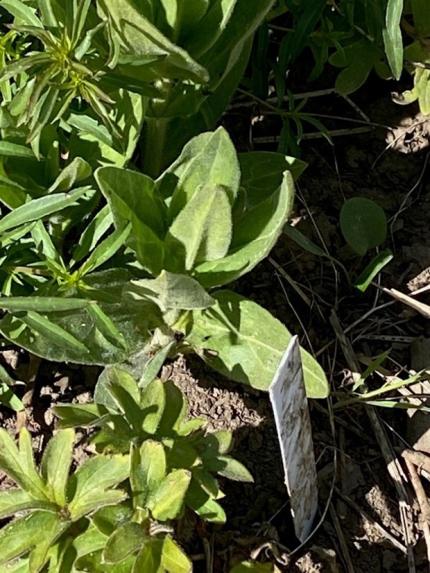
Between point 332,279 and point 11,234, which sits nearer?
point 11,234

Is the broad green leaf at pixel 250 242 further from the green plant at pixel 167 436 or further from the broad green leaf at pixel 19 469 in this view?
the broad green leaf at pixel 19 469

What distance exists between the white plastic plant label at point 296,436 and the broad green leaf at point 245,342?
0.08 meters

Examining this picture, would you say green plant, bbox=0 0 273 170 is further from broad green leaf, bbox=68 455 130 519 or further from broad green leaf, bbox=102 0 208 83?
broad green leaf, bbox=68 455 130 519

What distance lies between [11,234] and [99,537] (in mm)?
433

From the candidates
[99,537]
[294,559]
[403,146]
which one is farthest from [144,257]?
[403,146]

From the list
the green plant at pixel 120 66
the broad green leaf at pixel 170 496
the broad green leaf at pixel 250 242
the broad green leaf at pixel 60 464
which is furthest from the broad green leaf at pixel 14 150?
the broad green leaf at pixel 170 496

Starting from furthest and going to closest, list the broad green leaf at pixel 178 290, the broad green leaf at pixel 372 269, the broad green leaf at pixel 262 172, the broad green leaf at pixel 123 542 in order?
the broad green leaf at pixel 372 269 < the broad green leaf at pixel 262 172 < the broad green leaf at pixel 178 290 < the broad green leaf at pixel 123 542

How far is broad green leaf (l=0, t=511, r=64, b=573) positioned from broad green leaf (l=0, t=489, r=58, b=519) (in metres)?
0.01

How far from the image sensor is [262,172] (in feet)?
5.32

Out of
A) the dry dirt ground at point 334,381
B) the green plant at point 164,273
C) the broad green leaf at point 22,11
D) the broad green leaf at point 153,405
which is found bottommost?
the dry dirt ground at point 334,381

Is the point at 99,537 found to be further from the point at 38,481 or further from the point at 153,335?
the point at 153,335

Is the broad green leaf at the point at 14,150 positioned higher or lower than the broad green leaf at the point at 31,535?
higher

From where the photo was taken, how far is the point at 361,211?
1871mm

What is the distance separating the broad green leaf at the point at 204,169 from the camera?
1.39 meters
